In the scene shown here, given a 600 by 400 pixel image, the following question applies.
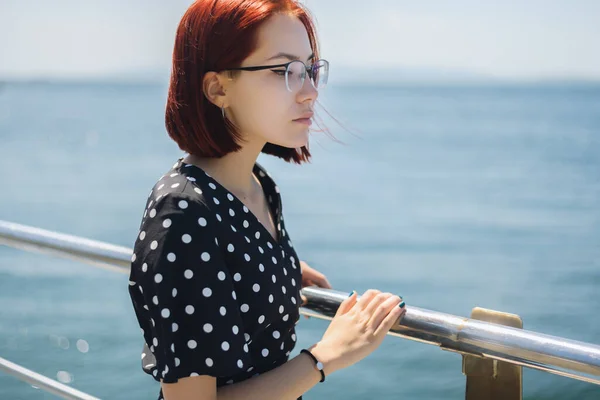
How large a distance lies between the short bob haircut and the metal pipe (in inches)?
30.7

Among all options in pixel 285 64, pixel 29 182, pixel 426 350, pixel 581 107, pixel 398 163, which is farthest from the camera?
pixel 581 107

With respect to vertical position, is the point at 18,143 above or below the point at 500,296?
above

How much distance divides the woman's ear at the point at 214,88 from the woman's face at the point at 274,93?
1 cm

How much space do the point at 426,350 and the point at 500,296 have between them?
5851 millimetres

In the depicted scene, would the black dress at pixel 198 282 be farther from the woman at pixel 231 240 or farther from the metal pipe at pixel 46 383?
the metal pipe at pixel 46 383

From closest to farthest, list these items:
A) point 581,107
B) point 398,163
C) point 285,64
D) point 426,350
→ point 285,64
point 426,350
point 398,163
point 581,107

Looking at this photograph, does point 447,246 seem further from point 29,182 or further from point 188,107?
point 188,107

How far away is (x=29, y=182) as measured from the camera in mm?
23719

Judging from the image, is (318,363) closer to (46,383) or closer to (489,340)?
(489,340)

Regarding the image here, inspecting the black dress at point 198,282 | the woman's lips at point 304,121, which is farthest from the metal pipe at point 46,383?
the woman's lips at point 304,121

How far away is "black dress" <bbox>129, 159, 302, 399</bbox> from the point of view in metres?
1.19

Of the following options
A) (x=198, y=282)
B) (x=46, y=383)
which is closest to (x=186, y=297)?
(x=198, y=282)

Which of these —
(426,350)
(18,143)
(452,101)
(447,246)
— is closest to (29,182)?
(18,143)

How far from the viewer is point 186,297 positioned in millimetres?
1186
